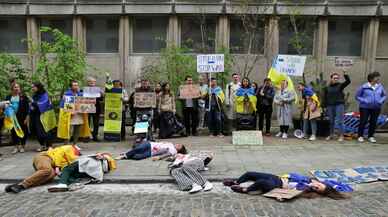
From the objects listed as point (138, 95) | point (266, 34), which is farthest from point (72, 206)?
point (266, 34)

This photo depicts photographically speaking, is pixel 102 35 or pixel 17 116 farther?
pixel 102 35

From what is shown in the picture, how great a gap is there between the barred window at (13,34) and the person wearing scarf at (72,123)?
5930mm

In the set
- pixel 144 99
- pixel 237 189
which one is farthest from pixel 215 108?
pixel 237 189

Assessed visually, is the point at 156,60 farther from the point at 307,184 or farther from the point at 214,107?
the point at 307,184

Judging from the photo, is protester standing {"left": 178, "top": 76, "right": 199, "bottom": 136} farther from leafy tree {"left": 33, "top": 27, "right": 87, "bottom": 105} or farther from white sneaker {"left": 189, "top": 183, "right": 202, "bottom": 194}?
white sneaker {"left": 189, "top": 183, "right": 202, "bottom": 194}

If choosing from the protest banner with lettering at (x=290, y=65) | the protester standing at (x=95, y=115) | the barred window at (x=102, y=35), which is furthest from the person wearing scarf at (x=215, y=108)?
the barred window at (x=102, y=35)

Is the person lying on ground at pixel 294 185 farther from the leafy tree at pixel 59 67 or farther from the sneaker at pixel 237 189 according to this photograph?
the leafy tree at pixel 59 67

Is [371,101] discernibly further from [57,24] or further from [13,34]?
[13,34]

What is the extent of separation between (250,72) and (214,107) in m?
3.96

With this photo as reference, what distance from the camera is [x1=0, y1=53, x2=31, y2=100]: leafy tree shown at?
39.0 feet

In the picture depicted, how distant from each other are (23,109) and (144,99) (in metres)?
3.25

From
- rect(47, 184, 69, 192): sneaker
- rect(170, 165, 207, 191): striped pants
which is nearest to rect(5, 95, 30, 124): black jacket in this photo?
rect(47, 184, 69, 192): sneaker

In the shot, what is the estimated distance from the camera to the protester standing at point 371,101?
36.8 feet

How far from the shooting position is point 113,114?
11961 mm
